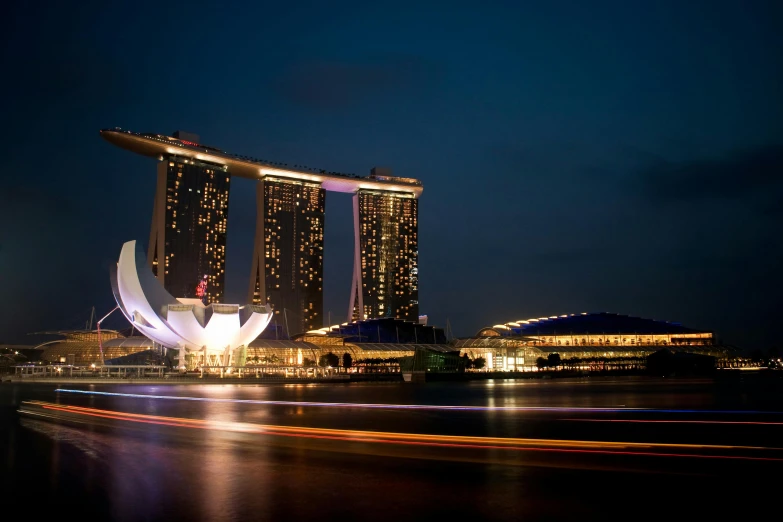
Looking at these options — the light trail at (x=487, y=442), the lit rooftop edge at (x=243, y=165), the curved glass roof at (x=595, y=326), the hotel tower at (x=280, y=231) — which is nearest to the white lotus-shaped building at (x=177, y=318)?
the light trail at (x=487, y=442)

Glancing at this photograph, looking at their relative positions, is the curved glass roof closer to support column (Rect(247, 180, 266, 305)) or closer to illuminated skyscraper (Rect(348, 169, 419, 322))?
illuminated skyscraper (Rect(348, 169, 419, 322))

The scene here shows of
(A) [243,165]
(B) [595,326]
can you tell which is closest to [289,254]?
(A) [243,165]

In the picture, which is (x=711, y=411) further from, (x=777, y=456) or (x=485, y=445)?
(x=485, y=445)

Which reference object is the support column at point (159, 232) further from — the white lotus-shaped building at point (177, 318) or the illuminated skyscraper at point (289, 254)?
the white lotus-shaped building at point (177, 318)

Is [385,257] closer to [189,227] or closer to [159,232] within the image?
[189,227]

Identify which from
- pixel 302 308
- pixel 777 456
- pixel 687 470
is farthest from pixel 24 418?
pixel 302 308
